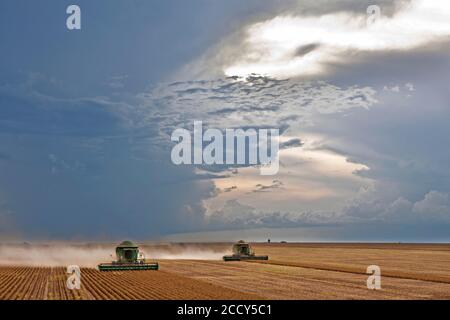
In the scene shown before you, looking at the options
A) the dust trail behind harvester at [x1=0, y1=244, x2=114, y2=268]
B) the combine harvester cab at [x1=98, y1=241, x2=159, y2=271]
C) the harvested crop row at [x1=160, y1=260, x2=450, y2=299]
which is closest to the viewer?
the harvested crop row at [x1=160, y1=260, x2=450, y2=299]

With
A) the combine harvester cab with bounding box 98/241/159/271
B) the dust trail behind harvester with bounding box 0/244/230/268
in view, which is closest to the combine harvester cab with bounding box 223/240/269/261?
the dust trail behind harvester with bounding box 0/244/230/268

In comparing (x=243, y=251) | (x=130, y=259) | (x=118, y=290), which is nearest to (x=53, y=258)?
(x=243, y=251)

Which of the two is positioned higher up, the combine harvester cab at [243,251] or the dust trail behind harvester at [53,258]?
the combine harvester cab at [243,251]

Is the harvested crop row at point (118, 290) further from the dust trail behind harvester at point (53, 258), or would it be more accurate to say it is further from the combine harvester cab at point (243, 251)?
the combine harvester cab at point (243, 251)

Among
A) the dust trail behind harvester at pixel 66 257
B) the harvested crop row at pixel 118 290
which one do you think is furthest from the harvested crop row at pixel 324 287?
the dust trail behind harvester at pixel 66 257

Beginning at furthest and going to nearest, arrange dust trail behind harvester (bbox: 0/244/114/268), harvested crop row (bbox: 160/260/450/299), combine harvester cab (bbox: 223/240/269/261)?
combine harvester cab (bbox: 223/240/269/261)
dust trail behind harvester (bbox: 0/244/114/268)
harvested crop row (bbox: 160/260/450/299)

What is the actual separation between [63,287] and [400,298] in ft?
82.0

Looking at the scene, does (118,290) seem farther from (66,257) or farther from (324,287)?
(66,257)

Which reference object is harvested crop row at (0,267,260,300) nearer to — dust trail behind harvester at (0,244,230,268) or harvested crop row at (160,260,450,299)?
harvested crop row at (160,260,450,299)
